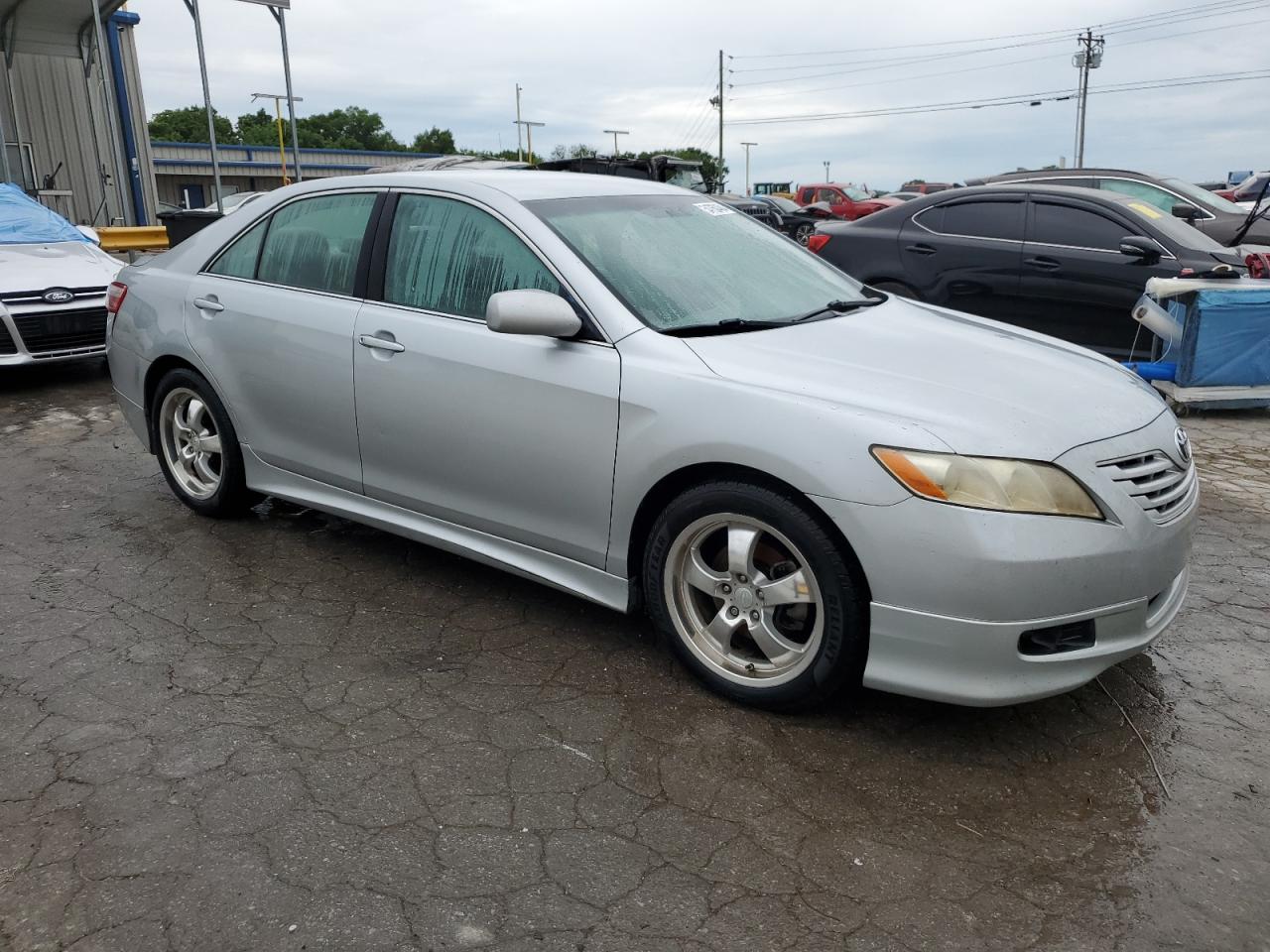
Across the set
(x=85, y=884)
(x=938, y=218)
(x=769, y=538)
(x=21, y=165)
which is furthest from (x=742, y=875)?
(x=21, y=165)

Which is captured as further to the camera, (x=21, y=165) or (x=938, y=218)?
(x=21, y=165)

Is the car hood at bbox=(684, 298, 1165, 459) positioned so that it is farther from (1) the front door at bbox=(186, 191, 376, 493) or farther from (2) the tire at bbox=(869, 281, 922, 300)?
(2) the tire at bbox=(869, 281, 922, 300)

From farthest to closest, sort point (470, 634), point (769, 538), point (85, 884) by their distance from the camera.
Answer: point (470, 634), point (769, 538), point (85, 884)

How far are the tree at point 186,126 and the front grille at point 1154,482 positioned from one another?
91.3m

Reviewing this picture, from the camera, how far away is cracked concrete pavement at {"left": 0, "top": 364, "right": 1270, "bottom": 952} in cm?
228

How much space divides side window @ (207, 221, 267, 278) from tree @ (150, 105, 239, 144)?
8839 cm

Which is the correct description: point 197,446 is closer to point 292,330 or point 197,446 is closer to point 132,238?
point 292,330

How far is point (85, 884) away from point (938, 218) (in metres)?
7.67

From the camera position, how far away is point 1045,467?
274 cm

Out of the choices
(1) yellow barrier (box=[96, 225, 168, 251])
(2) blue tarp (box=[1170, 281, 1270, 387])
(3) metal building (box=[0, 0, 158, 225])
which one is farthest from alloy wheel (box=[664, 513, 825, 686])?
(3) metal building (box=[0, 0, 158, 225])

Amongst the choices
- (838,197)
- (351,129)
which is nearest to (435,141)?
(351,129)

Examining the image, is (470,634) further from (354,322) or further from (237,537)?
(237,537)

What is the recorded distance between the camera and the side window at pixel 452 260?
3.57m

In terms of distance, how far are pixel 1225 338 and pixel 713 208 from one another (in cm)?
458
